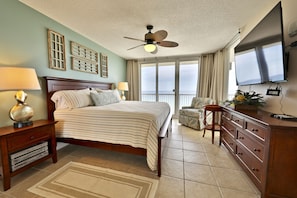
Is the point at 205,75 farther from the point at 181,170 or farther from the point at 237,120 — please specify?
the point at 181,170

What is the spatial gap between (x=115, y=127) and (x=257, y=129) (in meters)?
1.78

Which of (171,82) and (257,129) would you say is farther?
(171,82)

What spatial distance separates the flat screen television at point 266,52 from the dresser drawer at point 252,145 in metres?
0.81

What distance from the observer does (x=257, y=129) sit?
1453 mm

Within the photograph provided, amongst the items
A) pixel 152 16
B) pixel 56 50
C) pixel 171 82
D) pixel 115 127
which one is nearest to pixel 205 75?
pixel 171 82

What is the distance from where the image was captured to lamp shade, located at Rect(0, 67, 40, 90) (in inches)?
60.3

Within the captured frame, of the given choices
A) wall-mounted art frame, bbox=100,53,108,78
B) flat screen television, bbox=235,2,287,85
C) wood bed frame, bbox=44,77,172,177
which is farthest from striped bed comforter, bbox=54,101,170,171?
wall-mounted art frame, bbox=100,53,108,78

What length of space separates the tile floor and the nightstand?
18 cm

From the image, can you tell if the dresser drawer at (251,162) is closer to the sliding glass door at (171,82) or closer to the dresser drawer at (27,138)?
the dresser drawer at (27,138)

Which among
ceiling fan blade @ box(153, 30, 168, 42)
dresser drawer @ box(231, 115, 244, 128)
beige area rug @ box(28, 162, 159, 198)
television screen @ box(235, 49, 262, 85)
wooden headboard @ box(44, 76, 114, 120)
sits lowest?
beige area rug @ box(28, 162, 159, 198)

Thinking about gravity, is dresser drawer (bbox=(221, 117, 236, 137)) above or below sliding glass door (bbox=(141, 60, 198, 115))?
below

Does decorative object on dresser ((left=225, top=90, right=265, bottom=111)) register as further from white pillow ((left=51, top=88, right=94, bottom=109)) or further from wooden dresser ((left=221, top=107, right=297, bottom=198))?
white pillow ((left=51, top=88, right=94, bottom=109))

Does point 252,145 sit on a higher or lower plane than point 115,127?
lower

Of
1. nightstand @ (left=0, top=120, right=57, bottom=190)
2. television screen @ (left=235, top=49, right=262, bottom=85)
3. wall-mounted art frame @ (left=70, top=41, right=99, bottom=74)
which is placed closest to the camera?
nightstand @ (left=0, top=120, right=57, bottom=190)
